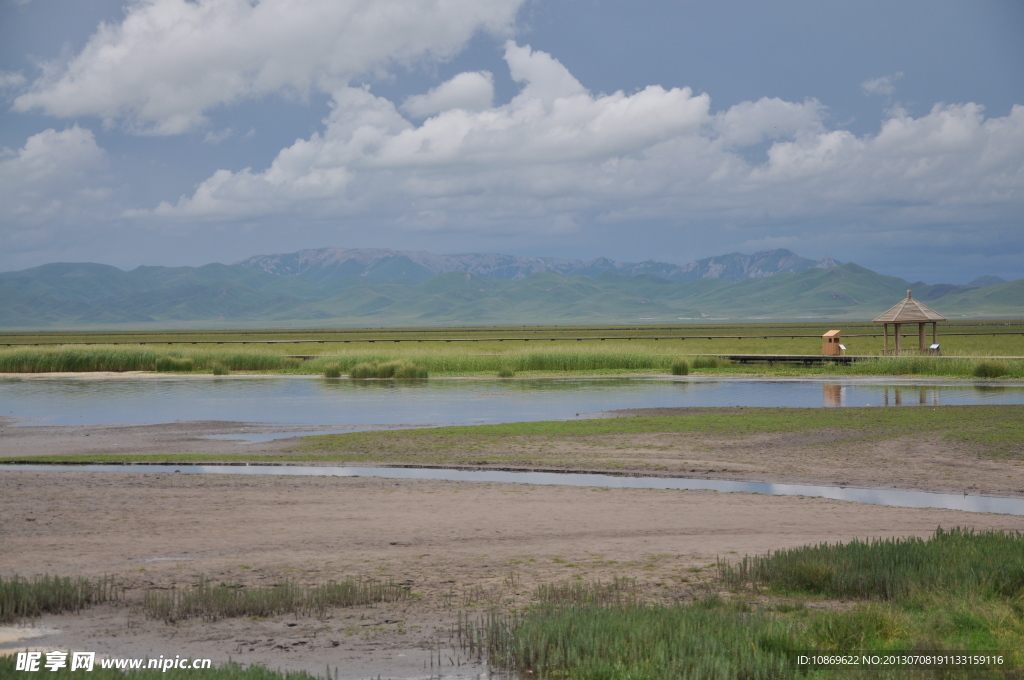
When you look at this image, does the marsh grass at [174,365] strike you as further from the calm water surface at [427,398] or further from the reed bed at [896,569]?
the reed bed at [896,569]

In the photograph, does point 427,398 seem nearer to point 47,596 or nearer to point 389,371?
point 389,371

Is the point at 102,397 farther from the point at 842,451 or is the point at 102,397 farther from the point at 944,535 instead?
the point at 944,535

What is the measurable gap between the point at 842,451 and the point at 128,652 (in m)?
16.8

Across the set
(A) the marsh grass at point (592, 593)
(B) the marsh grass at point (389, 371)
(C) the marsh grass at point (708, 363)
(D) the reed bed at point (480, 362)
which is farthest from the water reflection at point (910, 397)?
(B) the marsh grass at point (389, 371)

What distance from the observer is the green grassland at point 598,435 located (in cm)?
2109

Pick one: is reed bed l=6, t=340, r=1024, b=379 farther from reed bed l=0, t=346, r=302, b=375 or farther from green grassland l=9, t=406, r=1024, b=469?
green grassland l=9, t=406, r=1024, b=469

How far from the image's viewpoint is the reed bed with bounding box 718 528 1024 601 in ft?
30.3

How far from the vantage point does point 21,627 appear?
8797 millimetres

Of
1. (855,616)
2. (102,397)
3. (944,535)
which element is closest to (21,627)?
(855,616)

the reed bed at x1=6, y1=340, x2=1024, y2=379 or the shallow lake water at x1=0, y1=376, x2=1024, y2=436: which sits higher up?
the reed bed at x1=6, y1=340, x2=1024, y2=379

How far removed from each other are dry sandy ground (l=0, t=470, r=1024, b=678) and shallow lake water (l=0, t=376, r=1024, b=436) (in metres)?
12.5

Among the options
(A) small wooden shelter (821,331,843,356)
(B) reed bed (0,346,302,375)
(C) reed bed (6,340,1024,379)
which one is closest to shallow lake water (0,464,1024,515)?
(C) reed bed (6,340,1024,379)

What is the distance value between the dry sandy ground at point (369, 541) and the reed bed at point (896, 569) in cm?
82

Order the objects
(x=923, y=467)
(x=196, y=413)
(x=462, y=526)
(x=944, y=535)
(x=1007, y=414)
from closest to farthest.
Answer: (x=944, y=535) < (x=462, y=526) < (x=923, y=467) < (x=1007, y=414) < (x=196, y=413)
